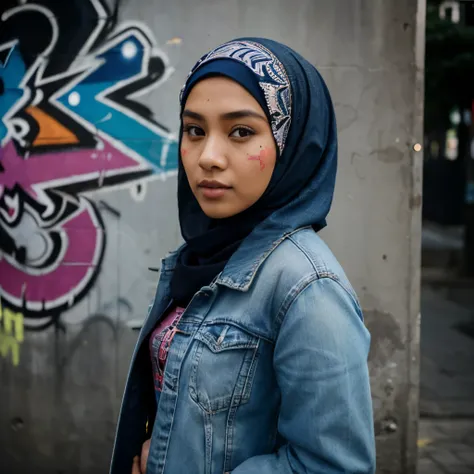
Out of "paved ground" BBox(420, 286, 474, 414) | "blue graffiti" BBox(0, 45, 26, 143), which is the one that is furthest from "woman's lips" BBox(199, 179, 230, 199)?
"paved ground" BBox(420, 286, 474, 414)

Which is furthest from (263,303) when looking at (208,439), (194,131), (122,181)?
(122,181)

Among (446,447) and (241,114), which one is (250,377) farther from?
(446,447)

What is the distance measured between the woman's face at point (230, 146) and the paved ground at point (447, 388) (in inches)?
140

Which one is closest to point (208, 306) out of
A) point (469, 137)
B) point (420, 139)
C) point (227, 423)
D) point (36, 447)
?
point (227, 423)

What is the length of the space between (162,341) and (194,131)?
1.79 feet

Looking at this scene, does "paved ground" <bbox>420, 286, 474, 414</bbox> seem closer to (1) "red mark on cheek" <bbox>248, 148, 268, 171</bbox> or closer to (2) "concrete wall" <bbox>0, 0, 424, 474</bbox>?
(2) "concrete wall" <bbox>0, 0, 424, 474</bbox>

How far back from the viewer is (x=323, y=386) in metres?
1.28

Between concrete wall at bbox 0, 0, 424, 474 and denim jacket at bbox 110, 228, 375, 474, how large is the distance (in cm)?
229

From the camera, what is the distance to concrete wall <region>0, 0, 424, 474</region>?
3.61 meters

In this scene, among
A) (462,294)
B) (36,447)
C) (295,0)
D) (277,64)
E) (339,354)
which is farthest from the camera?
(462,294)

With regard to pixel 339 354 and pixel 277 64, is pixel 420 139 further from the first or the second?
pixel 339 354

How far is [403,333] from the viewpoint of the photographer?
151 inches

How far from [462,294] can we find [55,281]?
8.21 m

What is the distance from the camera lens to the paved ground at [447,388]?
455 cm
